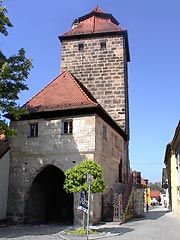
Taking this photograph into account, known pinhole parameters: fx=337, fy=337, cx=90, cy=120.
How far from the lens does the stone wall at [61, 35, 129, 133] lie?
81.6 feet

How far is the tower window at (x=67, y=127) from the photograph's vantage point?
18875 millimetres

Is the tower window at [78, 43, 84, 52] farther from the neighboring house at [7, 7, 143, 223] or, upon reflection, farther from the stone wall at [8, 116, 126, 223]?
the stone wall at [8, 116, 126, 223]

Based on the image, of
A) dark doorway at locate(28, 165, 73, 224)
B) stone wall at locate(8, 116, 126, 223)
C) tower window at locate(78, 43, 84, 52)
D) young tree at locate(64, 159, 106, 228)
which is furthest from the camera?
tower window at locate(78, 43, 84, 52)

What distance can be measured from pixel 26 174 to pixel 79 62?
1092cm

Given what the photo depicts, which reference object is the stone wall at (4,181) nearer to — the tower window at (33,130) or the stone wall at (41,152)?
the stone wall at (41,152)

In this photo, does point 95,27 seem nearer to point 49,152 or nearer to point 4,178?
point 49,152

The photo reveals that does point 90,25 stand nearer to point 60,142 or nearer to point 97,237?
point 60,142

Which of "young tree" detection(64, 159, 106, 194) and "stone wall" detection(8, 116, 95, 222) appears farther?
"stone wall" detection(8, 116, 95, 222)

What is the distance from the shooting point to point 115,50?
26.1 meters

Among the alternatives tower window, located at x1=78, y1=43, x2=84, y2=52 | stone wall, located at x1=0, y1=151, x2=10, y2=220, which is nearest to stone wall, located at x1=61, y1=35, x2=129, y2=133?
tower window, located at x1=78, y1=43, x2=84, y2=52

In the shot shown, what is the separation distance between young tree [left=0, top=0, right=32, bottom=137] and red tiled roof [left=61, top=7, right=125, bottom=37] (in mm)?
12318

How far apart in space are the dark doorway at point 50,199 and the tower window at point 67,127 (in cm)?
245

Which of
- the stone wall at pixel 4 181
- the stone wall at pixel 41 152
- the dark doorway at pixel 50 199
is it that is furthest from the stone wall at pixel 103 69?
the stone wall at pixel 4 181

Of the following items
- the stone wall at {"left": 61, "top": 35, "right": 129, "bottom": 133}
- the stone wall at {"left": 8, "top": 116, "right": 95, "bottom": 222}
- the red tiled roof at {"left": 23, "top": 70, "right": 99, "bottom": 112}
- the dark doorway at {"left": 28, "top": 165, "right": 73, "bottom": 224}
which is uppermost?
the stone wall at {"left": 61, "top": 35, "right": 129, "bottom": 133}
